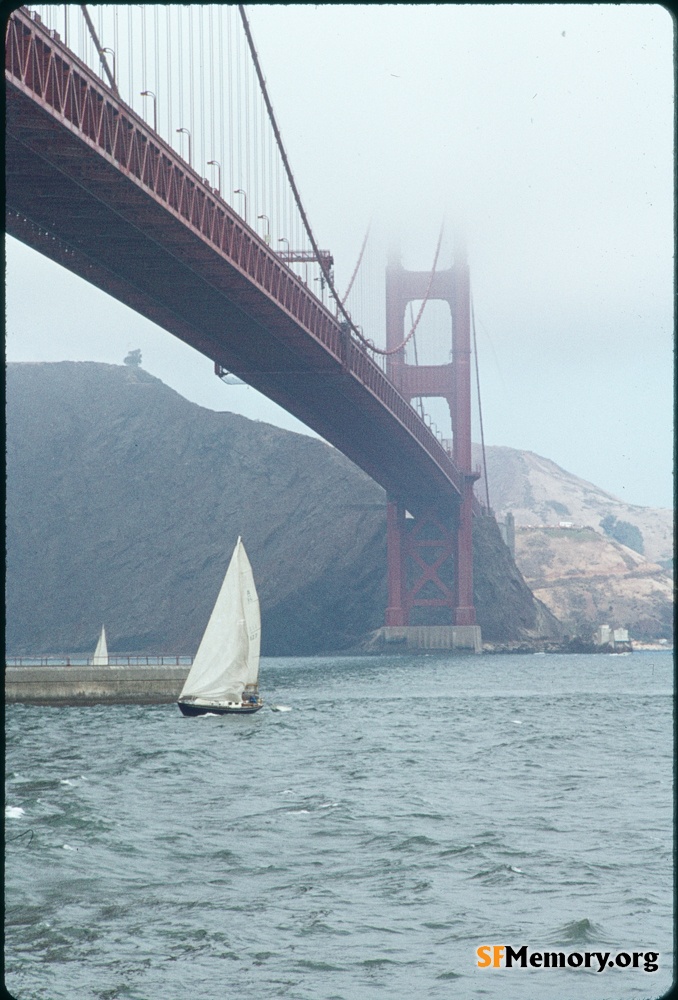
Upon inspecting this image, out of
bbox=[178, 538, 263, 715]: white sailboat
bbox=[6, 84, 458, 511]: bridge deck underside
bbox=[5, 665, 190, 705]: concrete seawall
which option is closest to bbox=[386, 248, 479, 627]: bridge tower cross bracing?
bbox=[6, 84, 458, 511]: bridge deck underside

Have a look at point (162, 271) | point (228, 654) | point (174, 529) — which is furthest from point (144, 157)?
point (174, 529)

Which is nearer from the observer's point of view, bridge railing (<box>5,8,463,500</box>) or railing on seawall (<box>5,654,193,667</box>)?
bridge railing (<box>5,8,463,500</box>)

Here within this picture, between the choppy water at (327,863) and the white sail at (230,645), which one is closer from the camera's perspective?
the choppy water at (327,863)

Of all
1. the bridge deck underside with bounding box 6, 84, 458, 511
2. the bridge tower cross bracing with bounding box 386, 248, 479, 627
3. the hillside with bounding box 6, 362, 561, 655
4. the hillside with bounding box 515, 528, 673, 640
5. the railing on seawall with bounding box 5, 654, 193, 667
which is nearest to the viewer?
the bridge deck underside with bounding box 6, 84, 458, 511

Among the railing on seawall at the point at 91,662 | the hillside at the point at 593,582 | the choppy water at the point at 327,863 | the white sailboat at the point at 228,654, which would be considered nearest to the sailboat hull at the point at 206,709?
the white sailboat at the point at 228,654

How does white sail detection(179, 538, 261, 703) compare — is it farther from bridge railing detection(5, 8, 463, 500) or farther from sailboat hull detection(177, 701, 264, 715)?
bridge railing detection(5, 8, 463, 500)

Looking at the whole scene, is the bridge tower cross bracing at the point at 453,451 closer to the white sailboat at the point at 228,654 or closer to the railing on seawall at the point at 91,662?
the railing on seawall at the point at 91,662

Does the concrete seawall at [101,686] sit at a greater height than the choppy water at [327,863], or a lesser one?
lesser
